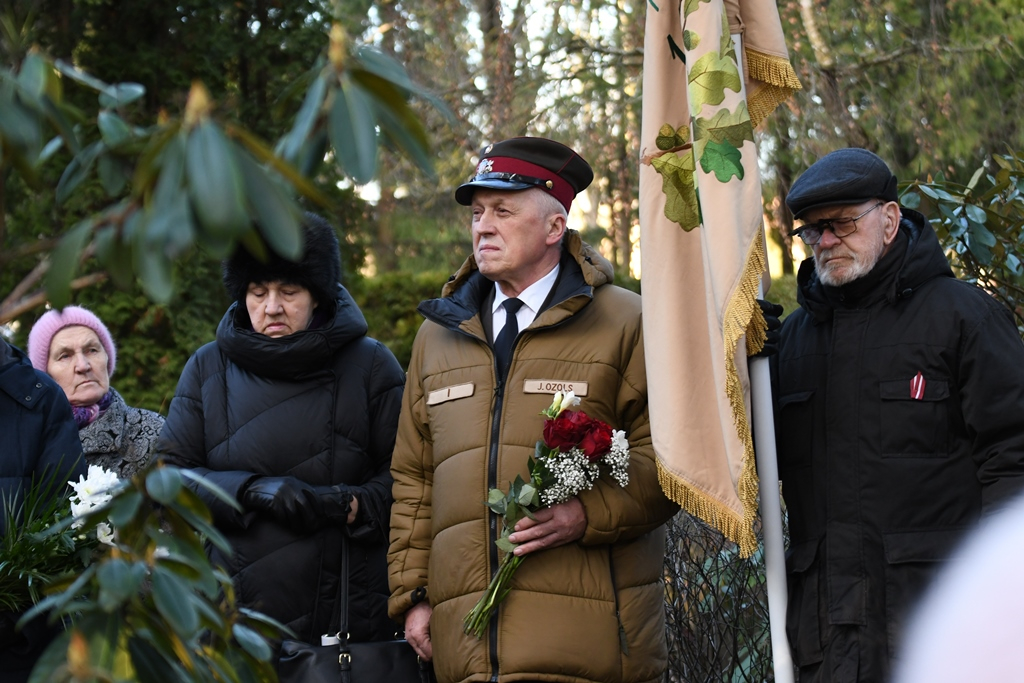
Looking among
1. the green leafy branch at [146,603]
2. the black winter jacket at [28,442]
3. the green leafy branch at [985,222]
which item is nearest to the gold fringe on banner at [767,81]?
the green leafy branch at [985,222]

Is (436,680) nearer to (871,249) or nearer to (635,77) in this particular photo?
(871,249)

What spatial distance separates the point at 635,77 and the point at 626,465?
7.94 metres

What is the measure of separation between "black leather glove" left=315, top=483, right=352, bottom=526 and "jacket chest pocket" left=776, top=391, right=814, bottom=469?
1369 millimetres

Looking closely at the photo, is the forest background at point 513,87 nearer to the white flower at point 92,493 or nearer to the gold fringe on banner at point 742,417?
the white flower at point 92,493

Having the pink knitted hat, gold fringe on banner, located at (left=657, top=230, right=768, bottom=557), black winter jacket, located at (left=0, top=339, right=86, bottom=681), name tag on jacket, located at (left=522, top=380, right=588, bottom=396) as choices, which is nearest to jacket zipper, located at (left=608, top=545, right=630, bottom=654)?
gold fringe on banner, located at (left=657, top=230, right=768, bottom=557)

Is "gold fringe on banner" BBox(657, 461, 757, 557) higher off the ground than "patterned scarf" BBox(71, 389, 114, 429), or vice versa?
"patterned scarf" BBox(71, 389, 114, 429)

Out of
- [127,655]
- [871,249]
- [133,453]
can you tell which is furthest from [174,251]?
[133,453]

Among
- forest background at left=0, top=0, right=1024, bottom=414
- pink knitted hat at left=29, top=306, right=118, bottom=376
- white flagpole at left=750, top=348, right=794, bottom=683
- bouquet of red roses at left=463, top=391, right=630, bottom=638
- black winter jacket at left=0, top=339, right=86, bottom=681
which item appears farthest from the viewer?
forest background at left=0, top=0, right=1024, bottom=414

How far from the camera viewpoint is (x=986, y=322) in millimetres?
3033

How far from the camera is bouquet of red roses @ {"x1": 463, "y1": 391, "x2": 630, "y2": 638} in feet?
10.4

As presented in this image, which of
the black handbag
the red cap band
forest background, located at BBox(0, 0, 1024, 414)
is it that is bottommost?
the black handbag

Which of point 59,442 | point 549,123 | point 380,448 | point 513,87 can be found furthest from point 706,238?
point 549,123

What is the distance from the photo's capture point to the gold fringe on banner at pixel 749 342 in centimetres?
296

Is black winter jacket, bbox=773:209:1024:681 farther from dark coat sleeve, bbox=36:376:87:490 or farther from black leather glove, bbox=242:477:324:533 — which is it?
dark coat sleeve, bbox=36:376:87:490
